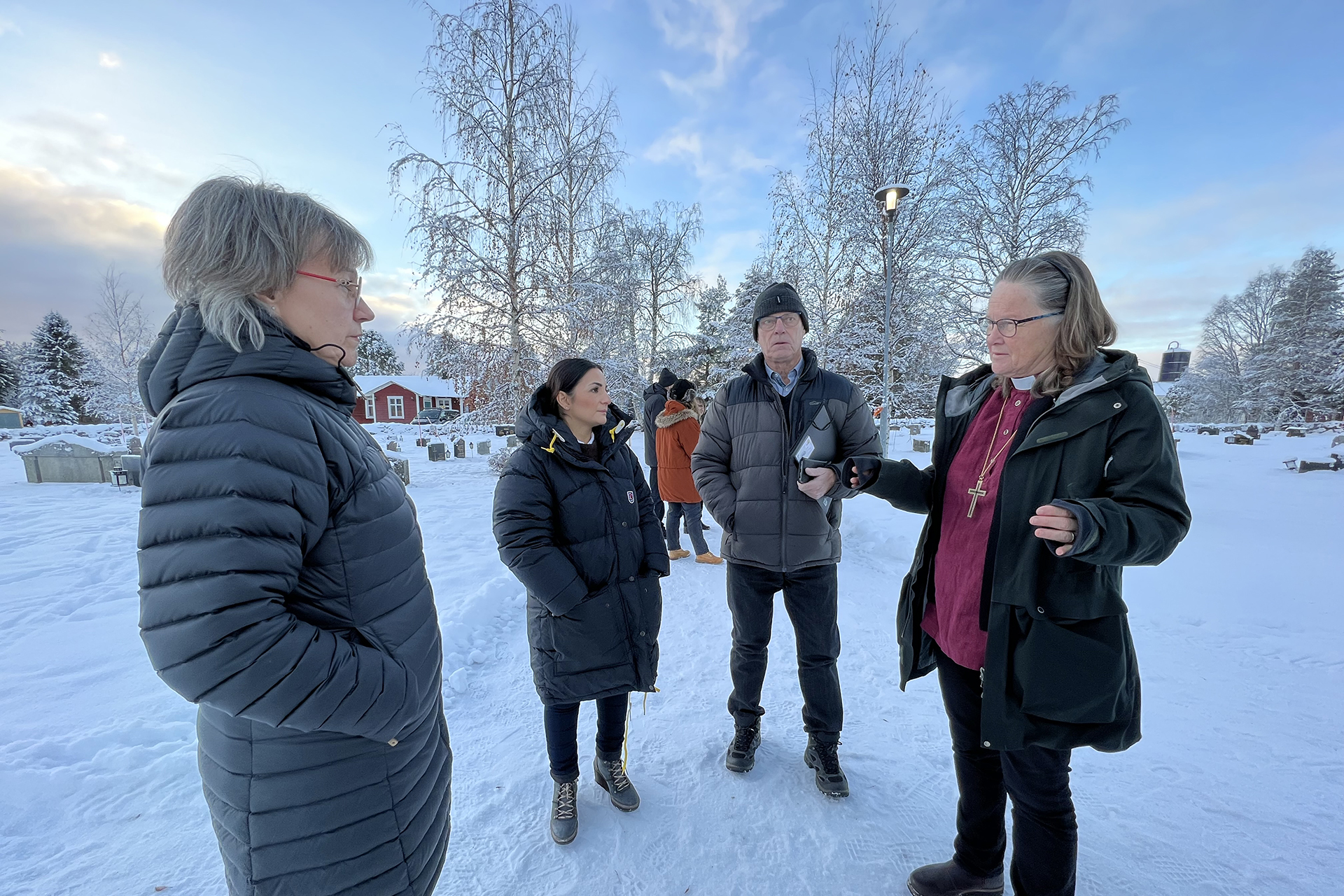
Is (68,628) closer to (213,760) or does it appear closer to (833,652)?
(213,760)

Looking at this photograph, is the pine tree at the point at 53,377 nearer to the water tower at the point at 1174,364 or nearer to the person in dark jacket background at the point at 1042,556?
the person in dark jacket background at the point at 1042,556

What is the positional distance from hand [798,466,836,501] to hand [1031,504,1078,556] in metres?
0.91

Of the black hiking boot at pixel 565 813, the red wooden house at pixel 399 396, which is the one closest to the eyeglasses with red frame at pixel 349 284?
the black hiking boot at pixel 565 813

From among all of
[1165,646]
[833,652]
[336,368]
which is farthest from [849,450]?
[1165,646]

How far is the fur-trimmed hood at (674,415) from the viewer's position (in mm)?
5887

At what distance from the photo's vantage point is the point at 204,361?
106 cm

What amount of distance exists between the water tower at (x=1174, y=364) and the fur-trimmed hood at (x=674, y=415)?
45.8 m

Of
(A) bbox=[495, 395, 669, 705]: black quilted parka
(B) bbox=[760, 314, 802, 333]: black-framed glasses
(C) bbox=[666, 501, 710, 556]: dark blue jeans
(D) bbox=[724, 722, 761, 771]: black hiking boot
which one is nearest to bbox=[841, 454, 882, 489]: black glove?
(B) bbox=[760, 314, 802, 333]: black-framed glasses

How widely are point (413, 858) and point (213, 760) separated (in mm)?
551

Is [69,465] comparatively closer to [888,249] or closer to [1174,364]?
[888,249]

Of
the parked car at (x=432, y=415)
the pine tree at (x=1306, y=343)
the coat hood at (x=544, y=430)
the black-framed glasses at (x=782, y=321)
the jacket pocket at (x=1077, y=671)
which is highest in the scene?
the pine tree at (x=1306, y=343)

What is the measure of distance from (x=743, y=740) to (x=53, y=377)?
2251 inches

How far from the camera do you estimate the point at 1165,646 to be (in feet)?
13.2

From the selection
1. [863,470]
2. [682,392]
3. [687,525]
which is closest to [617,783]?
[863,470]
